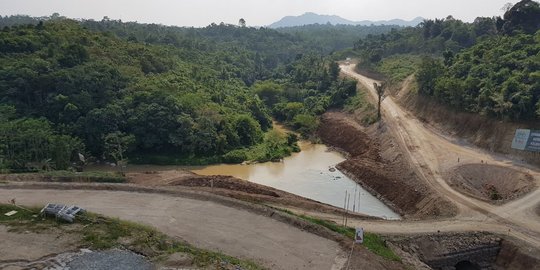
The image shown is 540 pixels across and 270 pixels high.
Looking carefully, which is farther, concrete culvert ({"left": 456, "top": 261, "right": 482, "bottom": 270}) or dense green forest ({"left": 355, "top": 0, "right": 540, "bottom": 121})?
dense green forest ({"left": 355, "top": 0, "right": 540, "bottom": 121})

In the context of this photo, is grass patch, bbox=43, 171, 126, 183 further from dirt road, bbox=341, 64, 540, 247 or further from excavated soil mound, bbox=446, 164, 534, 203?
excavated soil mound, bbox=446, 164, 534, 203

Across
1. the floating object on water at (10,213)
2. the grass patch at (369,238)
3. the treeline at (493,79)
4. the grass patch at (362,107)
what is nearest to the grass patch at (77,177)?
the floating object on water at (10,213)

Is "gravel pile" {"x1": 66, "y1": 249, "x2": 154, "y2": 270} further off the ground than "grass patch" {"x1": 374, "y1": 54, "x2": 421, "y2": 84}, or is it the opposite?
"grass patch" {"x1": 374, "y1": 54, "x2": 421, "y2": 84}

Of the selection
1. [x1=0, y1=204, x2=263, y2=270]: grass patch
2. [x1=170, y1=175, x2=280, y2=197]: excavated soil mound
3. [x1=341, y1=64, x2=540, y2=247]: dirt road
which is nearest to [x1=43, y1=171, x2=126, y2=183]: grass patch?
[x1=170, y1=175, x2=280, y2=197]: excavated soil mound

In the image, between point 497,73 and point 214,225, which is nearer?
point 214,225

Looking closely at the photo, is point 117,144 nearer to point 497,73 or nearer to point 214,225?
point 214,225

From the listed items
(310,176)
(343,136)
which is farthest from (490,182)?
(343,136)

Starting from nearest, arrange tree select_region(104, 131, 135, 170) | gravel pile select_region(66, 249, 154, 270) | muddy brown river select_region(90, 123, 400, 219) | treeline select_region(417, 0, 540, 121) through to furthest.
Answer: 1. gravel pile select_region(66, 249, 154, 270)
2. muddy brown river select_region(90, 123, 400, 219)
3. treeline select_region(417, 0, 540, 121)
4. tree select_region(104, 131, 135, 170)
